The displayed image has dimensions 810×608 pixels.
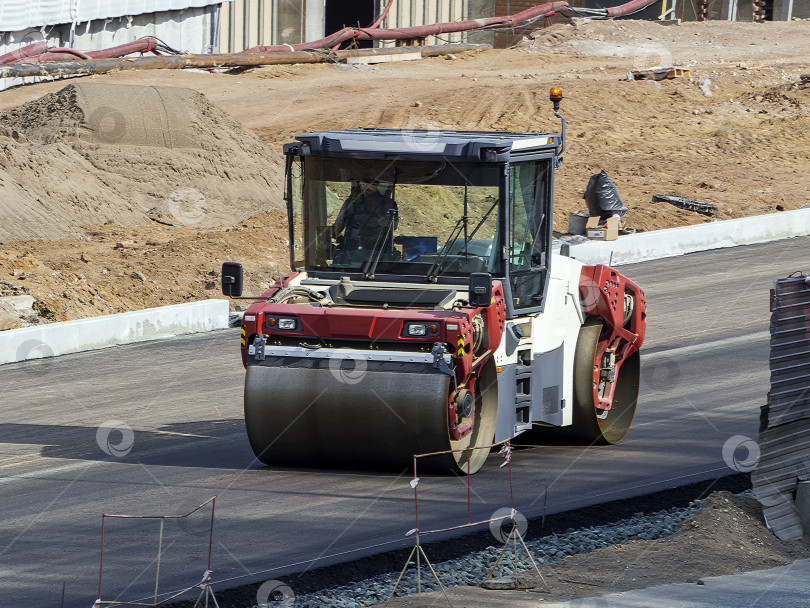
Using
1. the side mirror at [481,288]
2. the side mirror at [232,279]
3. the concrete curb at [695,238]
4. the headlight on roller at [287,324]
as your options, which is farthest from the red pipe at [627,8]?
the headlight on roller at [287,324]

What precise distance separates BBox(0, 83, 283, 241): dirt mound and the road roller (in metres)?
13.8

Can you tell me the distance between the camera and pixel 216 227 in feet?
82.2

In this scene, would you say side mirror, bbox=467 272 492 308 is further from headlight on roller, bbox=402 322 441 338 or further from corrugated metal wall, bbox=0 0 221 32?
corrugated metal wall, bbox=0 0 221 32

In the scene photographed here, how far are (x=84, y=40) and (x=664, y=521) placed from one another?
32191mm

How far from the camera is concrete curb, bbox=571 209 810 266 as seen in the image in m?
23.2

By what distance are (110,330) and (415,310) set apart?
7.84m

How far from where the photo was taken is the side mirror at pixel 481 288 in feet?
32.4

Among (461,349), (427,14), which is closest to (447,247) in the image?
(461,349)

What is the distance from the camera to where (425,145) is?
34.3 feet

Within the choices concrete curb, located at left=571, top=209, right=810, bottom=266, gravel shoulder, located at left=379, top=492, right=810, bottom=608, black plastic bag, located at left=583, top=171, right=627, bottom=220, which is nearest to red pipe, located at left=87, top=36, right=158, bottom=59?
black plastic bag, located at left=583, top=171, right=627, bottom=220

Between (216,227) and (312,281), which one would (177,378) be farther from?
(216,227)

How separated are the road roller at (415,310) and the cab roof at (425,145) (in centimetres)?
2

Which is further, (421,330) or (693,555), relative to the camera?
(421,330)

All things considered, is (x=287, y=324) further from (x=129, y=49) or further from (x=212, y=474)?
(x=129, y=49)
